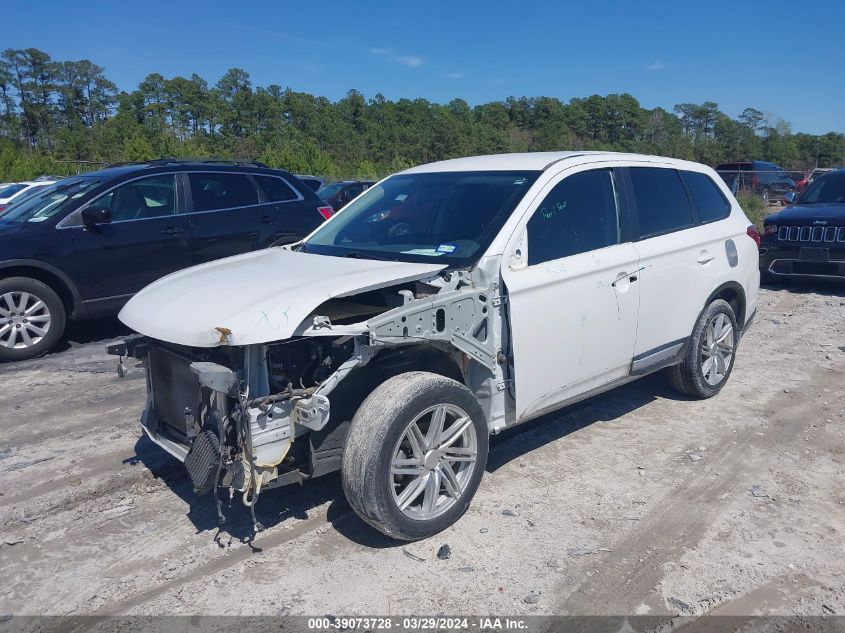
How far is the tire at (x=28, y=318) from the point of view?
701 cm

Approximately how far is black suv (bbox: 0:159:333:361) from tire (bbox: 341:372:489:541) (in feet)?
16.4

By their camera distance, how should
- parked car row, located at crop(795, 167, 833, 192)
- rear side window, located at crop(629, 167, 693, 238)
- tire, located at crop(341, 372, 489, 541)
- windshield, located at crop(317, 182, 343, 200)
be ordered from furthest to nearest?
parked car row, located at crop(795, 167, 833, 192) < windshield, located at crop(317, 182, 343, 200) < rear side window, located at crop(629, 167, 693, 238) < tire, located at crop(341, 372, 489, 541)

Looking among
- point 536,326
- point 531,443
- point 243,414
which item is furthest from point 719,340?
point 243,414

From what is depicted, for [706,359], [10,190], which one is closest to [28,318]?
[706,359]

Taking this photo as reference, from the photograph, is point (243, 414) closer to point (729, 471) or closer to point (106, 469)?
point (106, 469)

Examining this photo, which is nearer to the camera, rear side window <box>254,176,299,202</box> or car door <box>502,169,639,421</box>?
car door <box>502,169,639,421</box>

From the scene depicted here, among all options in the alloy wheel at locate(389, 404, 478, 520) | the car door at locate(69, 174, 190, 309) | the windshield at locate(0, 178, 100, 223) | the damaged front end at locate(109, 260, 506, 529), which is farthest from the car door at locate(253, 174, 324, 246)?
the alloy wheel at locate(389, 404, 478, 520)

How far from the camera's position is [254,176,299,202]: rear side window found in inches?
345

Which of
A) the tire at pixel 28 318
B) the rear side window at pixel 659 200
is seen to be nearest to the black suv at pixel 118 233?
the tire at pixel 28 318

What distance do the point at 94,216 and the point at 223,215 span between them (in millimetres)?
1479

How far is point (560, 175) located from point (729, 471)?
2.14 meters

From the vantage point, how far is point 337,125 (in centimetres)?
6150

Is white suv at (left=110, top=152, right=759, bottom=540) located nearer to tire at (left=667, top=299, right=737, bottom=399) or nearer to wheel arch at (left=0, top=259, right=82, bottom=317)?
tire at (left=667, top=299, right=737, bottom=399)

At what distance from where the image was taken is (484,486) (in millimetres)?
4273
